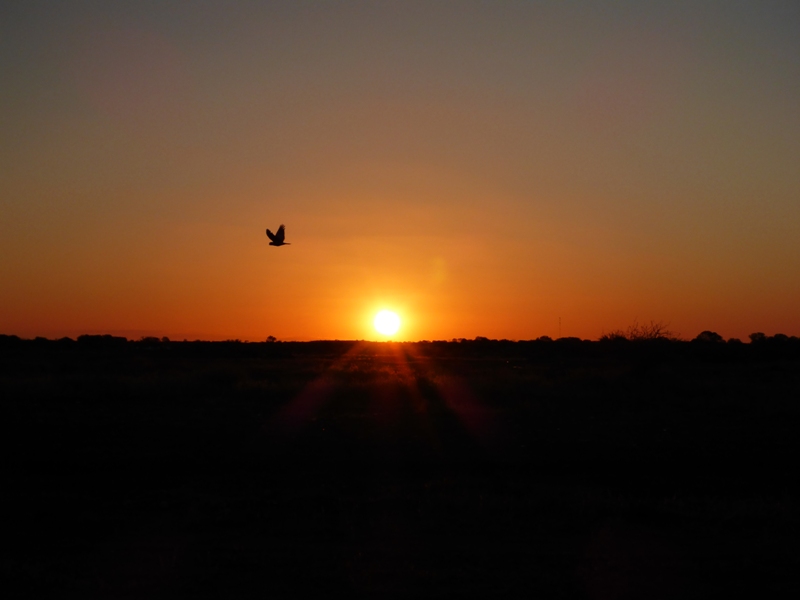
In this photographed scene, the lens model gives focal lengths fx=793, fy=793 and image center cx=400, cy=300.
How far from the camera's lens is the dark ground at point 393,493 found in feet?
26.4

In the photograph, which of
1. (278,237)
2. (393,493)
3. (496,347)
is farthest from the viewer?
(496,347)

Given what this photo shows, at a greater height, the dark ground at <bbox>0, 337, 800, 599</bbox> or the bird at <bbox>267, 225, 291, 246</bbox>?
the bird at <bbox>267, 225, 291, 246</bbox>

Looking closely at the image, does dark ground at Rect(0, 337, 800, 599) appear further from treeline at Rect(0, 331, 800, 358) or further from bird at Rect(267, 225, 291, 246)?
treeline at Rect(0, 331, 800, 358)

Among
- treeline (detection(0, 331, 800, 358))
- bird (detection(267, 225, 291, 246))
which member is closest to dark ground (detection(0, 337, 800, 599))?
bird (detection(267, 225, 291, 246))

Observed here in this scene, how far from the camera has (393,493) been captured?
12.3m

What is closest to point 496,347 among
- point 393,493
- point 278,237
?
point 278,237

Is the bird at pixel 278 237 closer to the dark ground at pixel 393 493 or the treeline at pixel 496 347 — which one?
the dark ground at pixel 393 493

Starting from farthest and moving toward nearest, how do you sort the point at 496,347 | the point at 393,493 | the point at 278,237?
the point at 496,347 → the point at 278,237 → the point at 393,493

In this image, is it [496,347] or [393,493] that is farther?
[496,347]

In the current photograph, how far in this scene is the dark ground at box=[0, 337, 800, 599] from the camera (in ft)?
26.4

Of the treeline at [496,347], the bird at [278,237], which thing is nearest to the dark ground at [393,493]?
the bird at [278,237]

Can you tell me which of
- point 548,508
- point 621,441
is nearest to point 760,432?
point 621,441

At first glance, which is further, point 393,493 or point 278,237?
point 278,237

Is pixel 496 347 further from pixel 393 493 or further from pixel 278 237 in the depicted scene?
pixel 393 493
